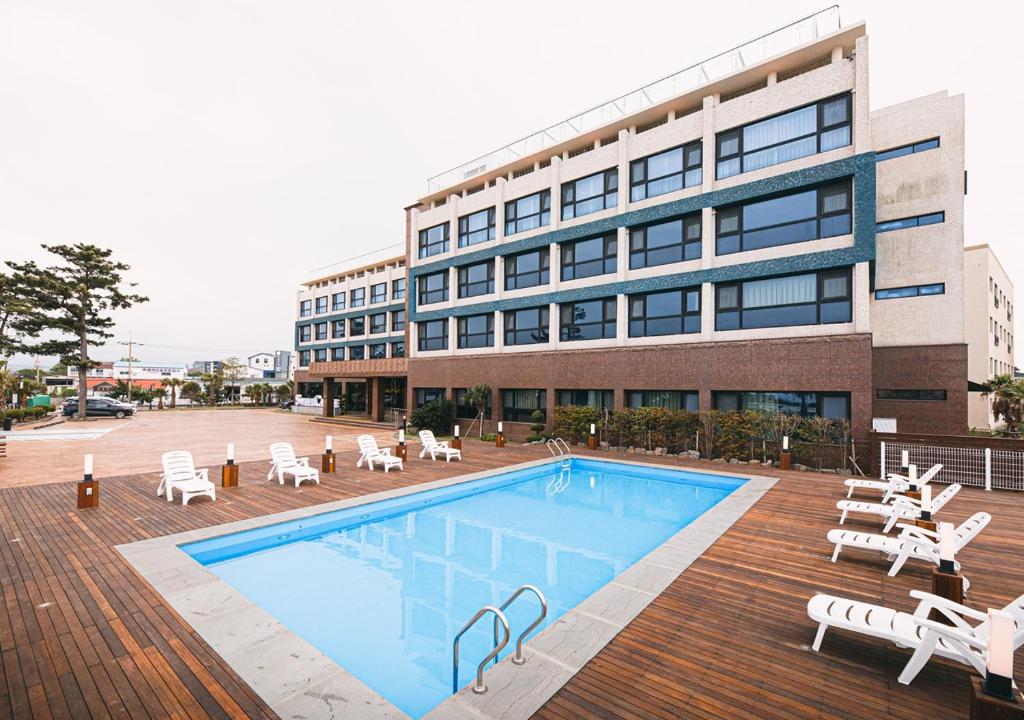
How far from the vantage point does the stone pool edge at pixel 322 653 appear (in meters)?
3.64

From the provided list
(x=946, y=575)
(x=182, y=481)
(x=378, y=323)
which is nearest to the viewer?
(x=946, y=575)

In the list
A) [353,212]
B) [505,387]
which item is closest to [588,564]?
[505,387]

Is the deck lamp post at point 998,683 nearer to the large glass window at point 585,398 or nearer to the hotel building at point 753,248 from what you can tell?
the hotel building at point 753,248

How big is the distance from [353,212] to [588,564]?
158 feet

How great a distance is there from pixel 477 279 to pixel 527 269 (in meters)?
3.85

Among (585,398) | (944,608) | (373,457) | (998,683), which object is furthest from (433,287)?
(998,683)

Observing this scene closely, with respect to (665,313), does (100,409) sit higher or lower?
lower

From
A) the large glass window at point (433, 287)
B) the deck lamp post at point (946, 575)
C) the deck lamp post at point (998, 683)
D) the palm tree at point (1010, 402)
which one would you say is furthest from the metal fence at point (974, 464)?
the large glass window at point (433, 287)

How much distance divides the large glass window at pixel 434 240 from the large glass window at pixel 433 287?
1538mm

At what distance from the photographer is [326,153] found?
29.9 metres

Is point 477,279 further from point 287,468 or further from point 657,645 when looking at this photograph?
point 657,645

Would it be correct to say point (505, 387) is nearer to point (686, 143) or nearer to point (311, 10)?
point (686, 143)

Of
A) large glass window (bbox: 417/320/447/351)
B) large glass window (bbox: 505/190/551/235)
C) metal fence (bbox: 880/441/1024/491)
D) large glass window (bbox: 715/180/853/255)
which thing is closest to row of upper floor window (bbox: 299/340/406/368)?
large glass window (bbox: 417/320/447/351)

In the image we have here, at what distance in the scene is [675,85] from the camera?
65.5 feet
